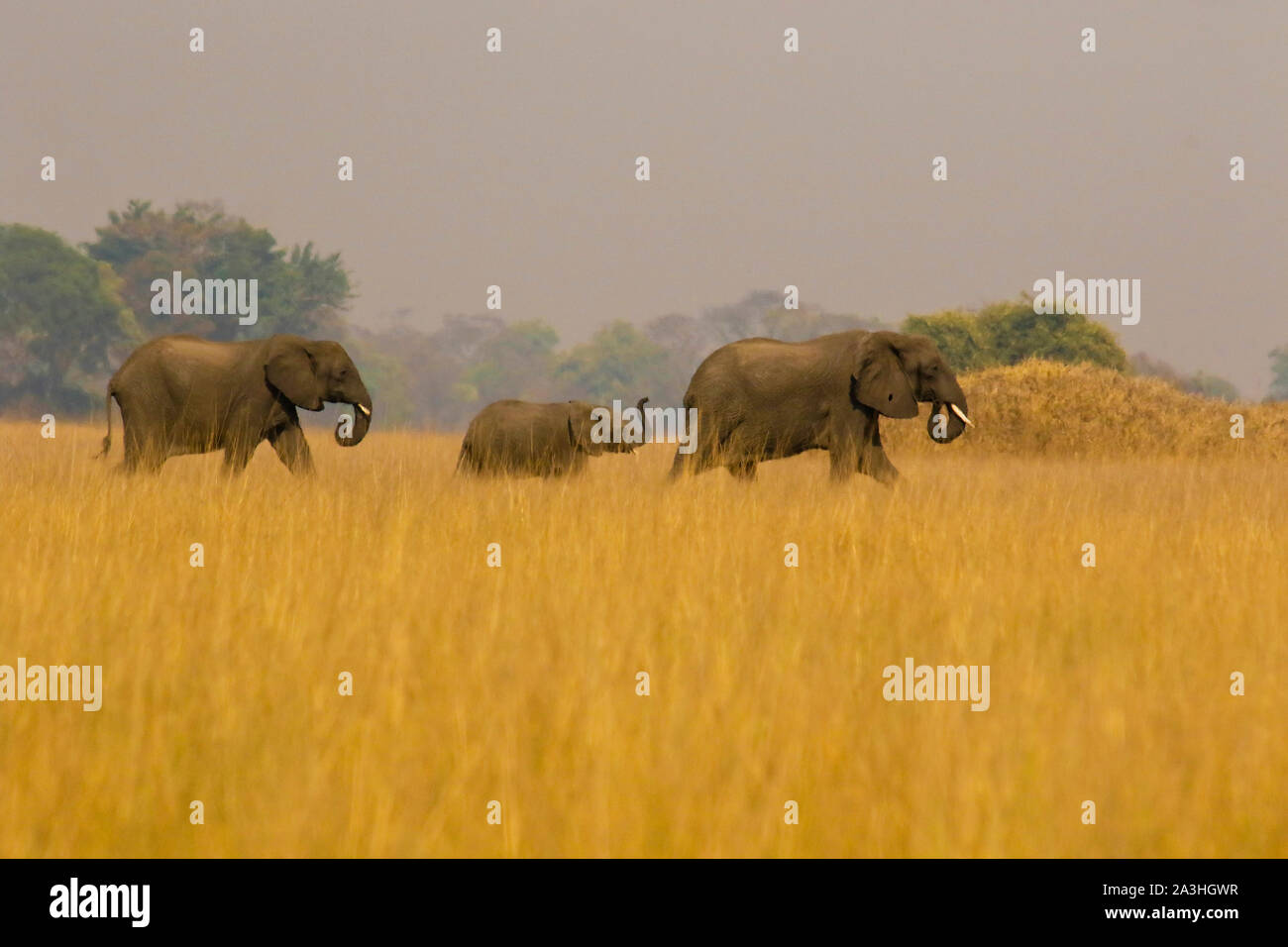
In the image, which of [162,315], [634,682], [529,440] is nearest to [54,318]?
[162,315]

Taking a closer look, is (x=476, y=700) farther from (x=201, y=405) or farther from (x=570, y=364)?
(x=570, y=364)


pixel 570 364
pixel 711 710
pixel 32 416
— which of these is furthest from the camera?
pixel 570 364

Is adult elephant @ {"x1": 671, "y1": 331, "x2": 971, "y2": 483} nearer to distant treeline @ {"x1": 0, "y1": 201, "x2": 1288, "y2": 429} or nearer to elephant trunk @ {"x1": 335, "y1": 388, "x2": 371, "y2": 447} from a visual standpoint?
elephant trunk @ {"x1": 335, "y1": 388, "x2": 371, "y2": 447}

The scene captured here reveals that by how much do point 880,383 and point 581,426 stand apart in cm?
323

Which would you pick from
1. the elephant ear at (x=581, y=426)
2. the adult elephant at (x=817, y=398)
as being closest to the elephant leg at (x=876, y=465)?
the adult elephant at (x=817, y=398)

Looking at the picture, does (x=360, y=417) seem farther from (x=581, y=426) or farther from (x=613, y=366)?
(x=613, y=366)

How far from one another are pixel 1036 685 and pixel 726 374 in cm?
952

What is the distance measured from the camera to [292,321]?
6231 cm

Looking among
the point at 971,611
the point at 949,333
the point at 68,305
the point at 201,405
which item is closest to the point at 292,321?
the point at 68,305

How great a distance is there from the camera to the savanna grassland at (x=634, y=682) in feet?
12.2

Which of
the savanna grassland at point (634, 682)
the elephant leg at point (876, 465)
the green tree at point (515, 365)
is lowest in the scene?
the savanna grassland at point (634, 682)

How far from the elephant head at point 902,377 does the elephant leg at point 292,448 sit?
19.0 ft

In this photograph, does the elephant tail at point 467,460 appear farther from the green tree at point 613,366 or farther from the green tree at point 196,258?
the green tree at point 613,366

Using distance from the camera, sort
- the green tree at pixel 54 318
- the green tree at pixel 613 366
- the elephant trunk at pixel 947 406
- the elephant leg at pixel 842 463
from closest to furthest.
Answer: the elephant leg at pixel 842 463 < the elephant trunk at pixel 947 406 < the green tree at pixel 54 318 < the green tree at pixel 613 366
